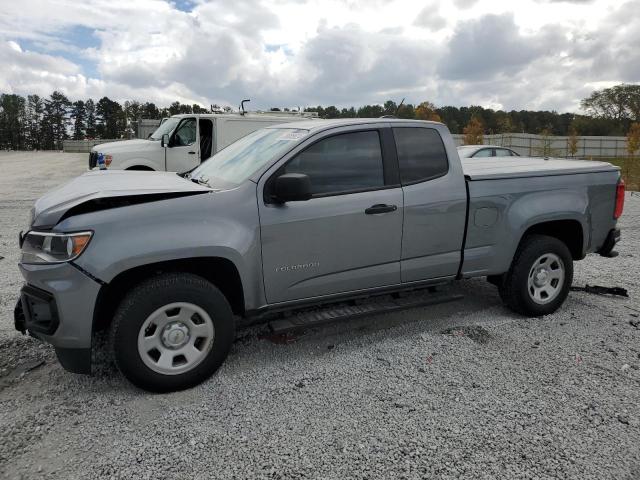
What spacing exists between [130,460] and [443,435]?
5.73 ft

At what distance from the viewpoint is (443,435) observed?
2902 millimetres

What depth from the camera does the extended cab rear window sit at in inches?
163

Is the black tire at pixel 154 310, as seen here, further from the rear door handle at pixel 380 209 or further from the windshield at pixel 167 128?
the windshield at pixel 167 128

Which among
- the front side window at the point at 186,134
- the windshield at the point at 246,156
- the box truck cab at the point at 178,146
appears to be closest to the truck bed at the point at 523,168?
the windshield at the point at 246,156

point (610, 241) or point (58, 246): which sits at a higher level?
point (58, 246)

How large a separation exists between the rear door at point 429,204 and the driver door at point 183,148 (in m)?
8.08

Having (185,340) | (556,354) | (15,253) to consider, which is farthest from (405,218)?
(15,253)

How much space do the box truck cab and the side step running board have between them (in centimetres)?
783

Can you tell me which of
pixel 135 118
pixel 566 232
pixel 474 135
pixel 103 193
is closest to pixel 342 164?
pixel 103 193

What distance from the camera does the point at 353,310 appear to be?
407cm

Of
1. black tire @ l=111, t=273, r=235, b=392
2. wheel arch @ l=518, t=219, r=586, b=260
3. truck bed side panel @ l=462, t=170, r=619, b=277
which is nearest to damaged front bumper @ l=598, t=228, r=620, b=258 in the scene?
truck bed side panel @ l=462, t=170, r=619, b=277

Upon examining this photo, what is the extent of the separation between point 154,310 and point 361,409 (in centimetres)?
146

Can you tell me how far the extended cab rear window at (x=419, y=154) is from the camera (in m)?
4.14

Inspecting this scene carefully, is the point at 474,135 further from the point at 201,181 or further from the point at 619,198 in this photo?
the point at 201,181
